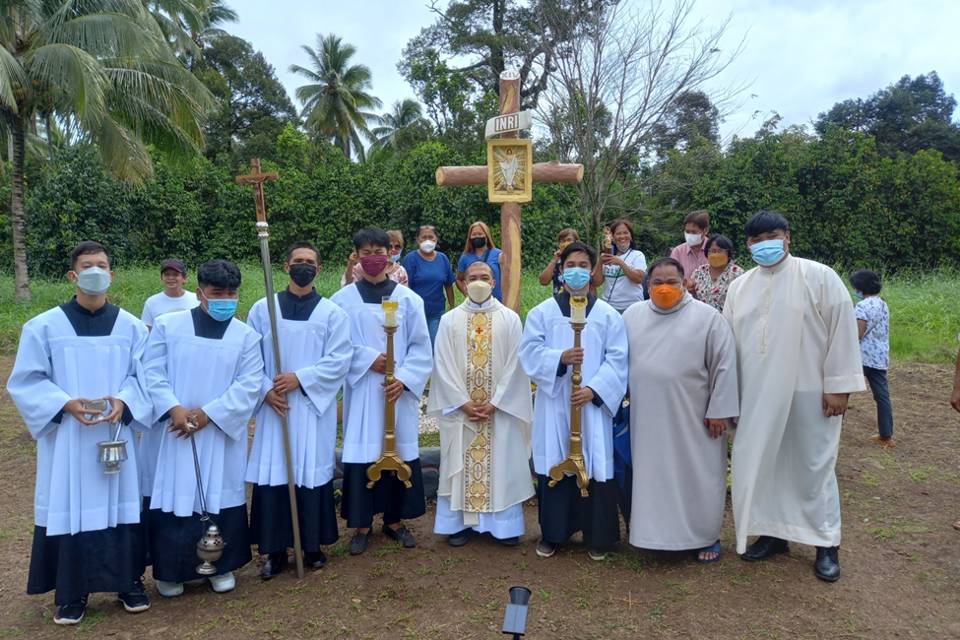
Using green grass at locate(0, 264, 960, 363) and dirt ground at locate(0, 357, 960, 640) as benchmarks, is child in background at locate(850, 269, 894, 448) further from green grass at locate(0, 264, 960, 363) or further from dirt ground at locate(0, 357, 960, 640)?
green grass at locate(0, 264, 960, 363)

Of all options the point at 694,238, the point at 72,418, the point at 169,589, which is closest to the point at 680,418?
the point at 694,238

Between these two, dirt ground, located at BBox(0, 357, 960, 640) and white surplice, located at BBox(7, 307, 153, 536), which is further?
dirt ground, located at BBox(0, 357, 960, 640)

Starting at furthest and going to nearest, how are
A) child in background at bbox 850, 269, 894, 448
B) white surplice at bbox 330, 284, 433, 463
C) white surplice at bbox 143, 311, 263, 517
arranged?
child in background at bbox 850, 269, 894, 448 → white surplice at bbox 330, 284, 433, 463 → white surplice at bbox 143, 311, 263, 517

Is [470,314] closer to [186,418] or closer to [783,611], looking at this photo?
[186,418]

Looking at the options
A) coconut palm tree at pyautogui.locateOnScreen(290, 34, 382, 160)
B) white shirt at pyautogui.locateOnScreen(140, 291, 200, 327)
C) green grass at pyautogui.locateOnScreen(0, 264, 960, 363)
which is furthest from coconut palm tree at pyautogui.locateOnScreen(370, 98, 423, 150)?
white shirt at pyautogui.locateOnScreen(140, 291, 200, 327)

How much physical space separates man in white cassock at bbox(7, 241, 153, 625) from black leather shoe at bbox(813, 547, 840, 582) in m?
4.07

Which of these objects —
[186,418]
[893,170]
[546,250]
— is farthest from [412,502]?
[893,170]

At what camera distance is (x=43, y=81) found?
13141 mm

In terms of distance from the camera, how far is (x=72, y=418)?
398 centimetres

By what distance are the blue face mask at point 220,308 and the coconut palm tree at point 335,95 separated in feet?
97.4

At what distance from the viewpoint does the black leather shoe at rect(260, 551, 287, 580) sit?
4.61 meters

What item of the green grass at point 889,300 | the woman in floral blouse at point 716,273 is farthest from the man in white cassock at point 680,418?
the green grass at point 889,300

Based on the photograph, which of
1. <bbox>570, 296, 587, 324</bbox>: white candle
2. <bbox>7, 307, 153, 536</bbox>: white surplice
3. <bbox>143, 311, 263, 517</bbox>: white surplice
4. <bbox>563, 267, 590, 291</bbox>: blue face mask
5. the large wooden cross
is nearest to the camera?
<bbox>7, 307, 153, 536</bbox>: white surplice

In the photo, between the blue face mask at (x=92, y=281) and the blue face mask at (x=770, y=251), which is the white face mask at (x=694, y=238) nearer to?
the blue face mask at (x=770, y=251)
